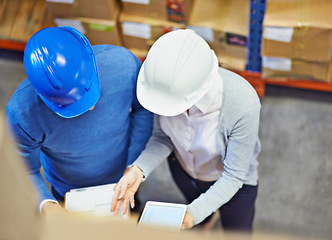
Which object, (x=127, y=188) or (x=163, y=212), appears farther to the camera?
(x=127, y=188)

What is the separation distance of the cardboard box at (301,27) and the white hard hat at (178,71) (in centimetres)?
158

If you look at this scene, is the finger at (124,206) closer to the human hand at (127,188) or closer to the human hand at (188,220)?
the human hand at (127,188)

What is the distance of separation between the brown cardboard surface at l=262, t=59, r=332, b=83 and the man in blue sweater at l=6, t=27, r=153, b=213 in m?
1.67

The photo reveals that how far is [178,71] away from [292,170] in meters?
2.00

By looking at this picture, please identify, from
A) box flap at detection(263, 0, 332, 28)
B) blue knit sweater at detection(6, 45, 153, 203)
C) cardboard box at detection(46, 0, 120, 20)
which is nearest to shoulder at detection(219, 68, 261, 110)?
blue knit sweater at detection(6, 45, 153, 203)

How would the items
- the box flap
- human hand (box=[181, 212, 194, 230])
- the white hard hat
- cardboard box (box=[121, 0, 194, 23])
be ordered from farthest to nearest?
cardboard box (box=[121, 0, 194, 23]) < the box flap < human hand (box=[181, 212, 194, 230]) < the white hard hat

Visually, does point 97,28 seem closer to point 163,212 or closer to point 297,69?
point 297,69

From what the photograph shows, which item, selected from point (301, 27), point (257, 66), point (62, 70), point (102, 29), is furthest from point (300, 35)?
point (62, 70)

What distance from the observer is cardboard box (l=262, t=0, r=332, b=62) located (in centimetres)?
273

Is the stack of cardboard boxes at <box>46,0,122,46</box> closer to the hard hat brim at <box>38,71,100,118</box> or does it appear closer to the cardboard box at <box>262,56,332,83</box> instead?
the cardboard box at <box>262,56,332,83</box>

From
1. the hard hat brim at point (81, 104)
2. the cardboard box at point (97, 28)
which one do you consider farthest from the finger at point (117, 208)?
the cardboard box at point (97, 28)

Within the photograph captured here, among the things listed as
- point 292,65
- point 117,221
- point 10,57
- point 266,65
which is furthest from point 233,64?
point 117,221

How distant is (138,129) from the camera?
1.86m

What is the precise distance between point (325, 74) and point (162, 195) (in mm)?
1551
